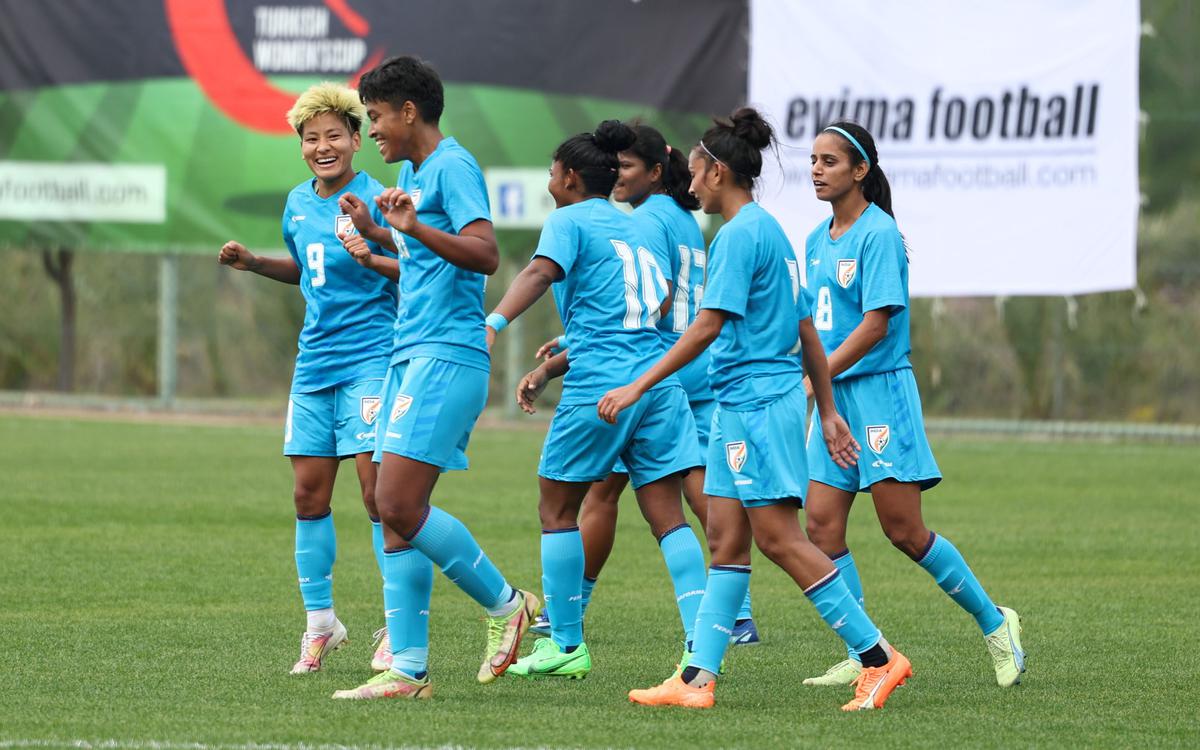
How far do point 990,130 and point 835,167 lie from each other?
13169 millimetres

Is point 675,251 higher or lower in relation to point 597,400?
higher

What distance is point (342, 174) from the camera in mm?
7152

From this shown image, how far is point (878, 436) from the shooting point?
691 centimetres

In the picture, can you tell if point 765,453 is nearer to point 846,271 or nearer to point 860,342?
point 860,342

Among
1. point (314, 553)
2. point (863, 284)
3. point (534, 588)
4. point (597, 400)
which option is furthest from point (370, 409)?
point (534, 588)

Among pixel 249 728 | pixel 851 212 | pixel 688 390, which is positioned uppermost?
pixel 851 212

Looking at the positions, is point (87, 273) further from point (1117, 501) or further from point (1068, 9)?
point (1117, 501)

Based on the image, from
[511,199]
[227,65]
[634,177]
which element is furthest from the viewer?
[227,65]

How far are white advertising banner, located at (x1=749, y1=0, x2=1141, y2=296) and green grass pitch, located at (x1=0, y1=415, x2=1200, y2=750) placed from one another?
5.00m

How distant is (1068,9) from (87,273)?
1360 cm

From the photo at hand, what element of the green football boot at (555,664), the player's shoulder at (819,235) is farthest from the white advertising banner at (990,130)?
the green football boot at (555,664)

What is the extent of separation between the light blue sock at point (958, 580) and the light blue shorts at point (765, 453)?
0.97 m

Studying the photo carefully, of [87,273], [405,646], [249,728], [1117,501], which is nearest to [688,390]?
[405,646]

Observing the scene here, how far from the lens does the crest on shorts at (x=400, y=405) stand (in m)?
6.22
